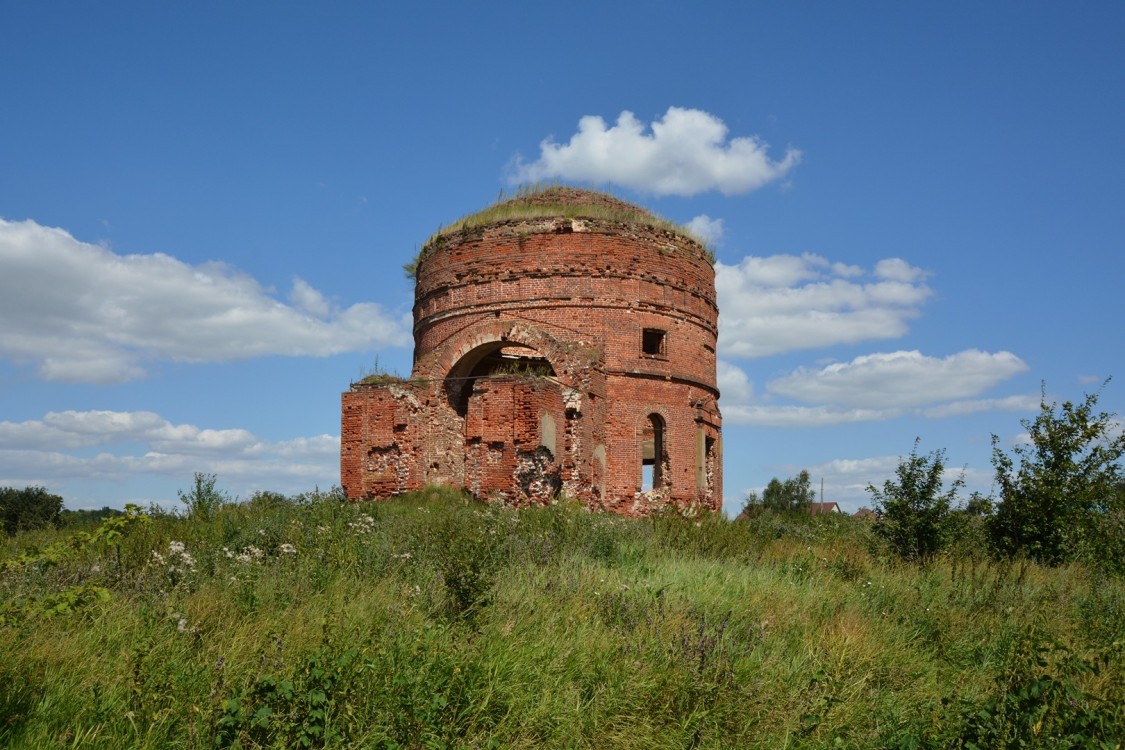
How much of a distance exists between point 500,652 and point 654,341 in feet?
49.3

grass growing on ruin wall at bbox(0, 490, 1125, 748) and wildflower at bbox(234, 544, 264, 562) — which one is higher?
wildflower at bbox(234, 544, 264, 562)

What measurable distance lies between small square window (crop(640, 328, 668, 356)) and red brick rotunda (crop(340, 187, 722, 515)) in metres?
0.03

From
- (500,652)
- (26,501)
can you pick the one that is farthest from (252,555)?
(26,501)

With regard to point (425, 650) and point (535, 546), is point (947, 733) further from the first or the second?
point (535, 546)

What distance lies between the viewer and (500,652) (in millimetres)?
5273

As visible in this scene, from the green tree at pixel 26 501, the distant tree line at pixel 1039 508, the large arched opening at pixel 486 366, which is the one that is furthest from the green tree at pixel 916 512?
the green tree at pixel 26 501

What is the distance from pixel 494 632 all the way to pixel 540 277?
552 inches

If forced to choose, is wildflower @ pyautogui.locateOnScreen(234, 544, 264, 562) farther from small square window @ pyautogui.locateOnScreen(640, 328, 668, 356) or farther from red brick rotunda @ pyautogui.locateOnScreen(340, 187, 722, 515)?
small square window @ pyautogui.locateOnScreen(640, 328, 668, 356)

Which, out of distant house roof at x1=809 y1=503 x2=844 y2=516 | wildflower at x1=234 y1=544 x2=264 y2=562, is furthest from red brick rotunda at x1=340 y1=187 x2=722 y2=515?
wildflower at x1=234 y1=544 x2=264 y2=562

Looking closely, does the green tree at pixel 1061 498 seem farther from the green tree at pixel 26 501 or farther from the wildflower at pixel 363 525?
the green tree at pixel 26 501

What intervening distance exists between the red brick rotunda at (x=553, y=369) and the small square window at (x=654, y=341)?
32 mm

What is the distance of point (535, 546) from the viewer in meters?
8.72

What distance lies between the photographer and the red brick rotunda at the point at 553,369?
54.1ft

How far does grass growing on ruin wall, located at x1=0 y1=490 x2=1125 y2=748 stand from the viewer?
4.42 meters
